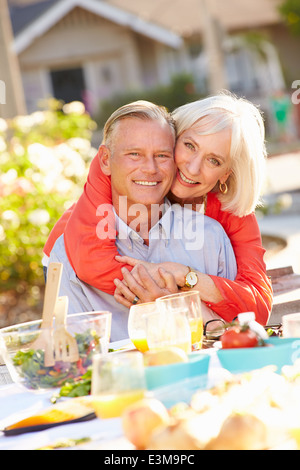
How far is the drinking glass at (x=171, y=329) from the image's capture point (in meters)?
2.15

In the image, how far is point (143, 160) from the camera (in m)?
3.30

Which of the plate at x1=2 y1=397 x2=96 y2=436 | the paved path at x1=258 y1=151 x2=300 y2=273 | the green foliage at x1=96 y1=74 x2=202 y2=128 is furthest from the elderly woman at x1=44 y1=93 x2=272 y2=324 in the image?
the green foliage at x1=96 y1=74 x2=202 y2=128

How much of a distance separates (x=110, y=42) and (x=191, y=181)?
2607 centimetres

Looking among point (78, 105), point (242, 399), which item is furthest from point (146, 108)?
point (78, 105)

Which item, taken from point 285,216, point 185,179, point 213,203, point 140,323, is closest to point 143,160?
point 185,179

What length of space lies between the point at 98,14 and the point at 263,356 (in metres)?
27.6

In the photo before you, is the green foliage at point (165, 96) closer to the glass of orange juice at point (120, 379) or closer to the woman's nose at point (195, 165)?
the woman's nose at point (195, 165)

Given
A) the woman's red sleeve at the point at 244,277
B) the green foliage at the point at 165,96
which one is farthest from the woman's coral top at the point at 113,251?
the green foliage at the point at 165,96

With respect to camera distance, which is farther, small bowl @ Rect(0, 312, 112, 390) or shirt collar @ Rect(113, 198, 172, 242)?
shirt collar @ Rect(113, 198, 172, 242)

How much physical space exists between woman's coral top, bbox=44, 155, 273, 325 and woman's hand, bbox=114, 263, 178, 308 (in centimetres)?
7

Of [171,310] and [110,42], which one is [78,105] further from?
[110,42]

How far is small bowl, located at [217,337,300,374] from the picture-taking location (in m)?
2.00

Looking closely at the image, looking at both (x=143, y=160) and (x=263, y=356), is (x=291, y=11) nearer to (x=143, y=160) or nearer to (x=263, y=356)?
(x=143, y=160)

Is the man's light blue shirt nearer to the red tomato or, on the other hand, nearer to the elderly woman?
the elderly woman
